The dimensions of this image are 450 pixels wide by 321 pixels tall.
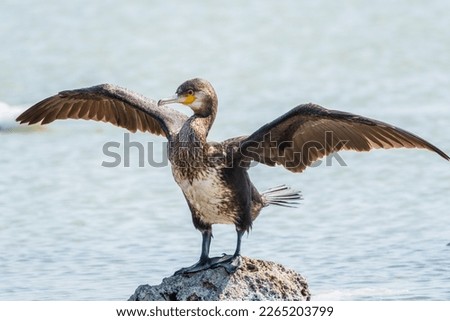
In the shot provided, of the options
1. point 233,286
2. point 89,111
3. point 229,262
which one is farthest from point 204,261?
point 89,111

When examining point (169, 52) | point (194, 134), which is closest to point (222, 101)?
point (169, 52)

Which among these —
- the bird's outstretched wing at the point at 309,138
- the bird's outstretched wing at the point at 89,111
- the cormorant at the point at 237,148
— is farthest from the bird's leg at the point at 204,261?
the bird's outstretched wing at the point at 89,111

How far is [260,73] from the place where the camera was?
1847 centimetres

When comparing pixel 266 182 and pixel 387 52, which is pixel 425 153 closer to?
pixel 266 182

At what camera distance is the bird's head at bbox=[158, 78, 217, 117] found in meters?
8.41

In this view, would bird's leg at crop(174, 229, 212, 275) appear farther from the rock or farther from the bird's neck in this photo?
the bird's neck

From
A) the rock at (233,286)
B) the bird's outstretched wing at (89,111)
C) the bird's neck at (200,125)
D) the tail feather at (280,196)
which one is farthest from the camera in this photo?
the bird's outstretched wing at (89,111)

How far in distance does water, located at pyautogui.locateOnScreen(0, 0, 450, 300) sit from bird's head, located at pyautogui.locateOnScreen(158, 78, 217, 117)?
171cm

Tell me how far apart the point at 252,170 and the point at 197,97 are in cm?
468

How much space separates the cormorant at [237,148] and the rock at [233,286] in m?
0.08

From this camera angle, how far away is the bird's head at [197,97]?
8.41 meters

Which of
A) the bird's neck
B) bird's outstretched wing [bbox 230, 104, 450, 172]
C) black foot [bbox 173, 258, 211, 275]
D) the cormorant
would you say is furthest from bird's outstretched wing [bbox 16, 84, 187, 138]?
black foot [bbox 173, 258, 211, 275]

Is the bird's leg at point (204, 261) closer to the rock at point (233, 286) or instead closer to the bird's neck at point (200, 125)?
the rock at point (233, 286)
